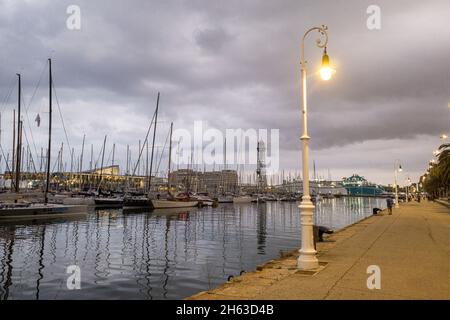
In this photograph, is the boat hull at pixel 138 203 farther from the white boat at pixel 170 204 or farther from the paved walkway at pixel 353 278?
the paved walkway at pixel 353 278

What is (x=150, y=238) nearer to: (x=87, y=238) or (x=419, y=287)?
(x=87, y=238)

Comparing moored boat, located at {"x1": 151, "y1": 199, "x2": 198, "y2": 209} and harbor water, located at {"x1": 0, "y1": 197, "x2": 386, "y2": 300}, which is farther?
moored boat, located at {"x1": 151, "y1": 199, "x2": 198, "y2": 209}

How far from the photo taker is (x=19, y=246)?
2159cm

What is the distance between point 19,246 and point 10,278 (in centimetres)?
888

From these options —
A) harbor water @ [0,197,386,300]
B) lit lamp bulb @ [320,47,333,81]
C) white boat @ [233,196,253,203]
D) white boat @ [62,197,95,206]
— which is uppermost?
lit lamp bulb @ [320,47,333,81]

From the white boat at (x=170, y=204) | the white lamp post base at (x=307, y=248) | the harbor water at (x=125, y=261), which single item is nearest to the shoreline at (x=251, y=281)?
the white lamp post base at (x=307, y=248)

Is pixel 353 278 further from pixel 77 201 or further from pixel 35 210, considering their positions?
pixel 77 201

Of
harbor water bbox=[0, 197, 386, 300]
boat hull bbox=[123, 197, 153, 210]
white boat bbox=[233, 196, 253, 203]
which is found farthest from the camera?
white boat bbox=[233, 196, 253, 203]

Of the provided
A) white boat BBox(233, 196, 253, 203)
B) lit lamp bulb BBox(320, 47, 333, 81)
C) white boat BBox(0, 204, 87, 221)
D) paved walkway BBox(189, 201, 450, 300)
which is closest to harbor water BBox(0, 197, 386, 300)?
paved walkway BBox(189, 201, 450, 300)

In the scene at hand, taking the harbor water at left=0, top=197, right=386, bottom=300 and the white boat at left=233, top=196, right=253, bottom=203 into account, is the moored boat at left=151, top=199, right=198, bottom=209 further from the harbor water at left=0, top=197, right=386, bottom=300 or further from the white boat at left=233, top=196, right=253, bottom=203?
the harbor water at left=0, top=197, right=386, bottom=300

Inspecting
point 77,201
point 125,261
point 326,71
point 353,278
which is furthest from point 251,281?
point 77,201

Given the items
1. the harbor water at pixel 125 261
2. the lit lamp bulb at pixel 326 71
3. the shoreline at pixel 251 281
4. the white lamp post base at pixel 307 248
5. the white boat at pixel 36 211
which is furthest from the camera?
the white boat at pixel 36 211

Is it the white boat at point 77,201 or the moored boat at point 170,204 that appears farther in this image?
the moored boat at point 170,204
